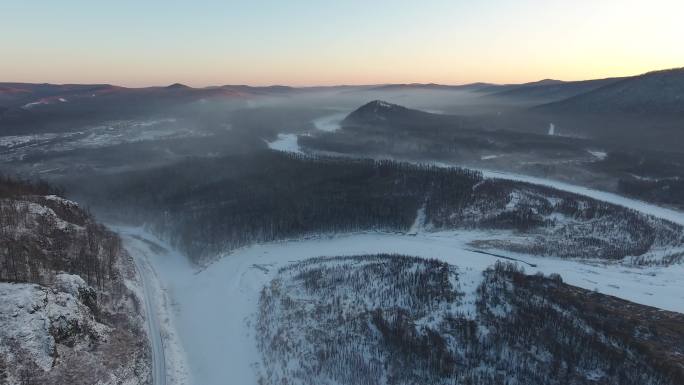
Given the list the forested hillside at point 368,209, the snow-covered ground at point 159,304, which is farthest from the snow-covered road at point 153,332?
the forested hillside at point 368,209

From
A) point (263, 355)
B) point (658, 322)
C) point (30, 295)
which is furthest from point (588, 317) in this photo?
point (30, 295)

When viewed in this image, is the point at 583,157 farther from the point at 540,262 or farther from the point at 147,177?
the point at 147,177

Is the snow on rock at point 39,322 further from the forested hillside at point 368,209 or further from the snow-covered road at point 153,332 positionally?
the forested hillside at point 368,209

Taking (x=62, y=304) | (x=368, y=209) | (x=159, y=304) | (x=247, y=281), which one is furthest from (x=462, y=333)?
(x=368, y=209)

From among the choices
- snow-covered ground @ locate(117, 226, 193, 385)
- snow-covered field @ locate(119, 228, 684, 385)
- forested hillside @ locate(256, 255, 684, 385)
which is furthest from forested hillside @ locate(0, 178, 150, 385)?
forested hillside @ locate(256, 255, 684, 385)

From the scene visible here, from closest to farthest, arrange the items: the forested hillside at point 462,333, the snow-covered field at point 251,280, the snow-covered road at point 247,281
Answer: the forested hillside at point 462,333, the snow-covered road at point 247,281, the snow-covered field at point 251,280

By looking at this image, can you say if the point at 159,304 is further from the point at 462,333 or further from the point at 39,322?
the point at 462,333
